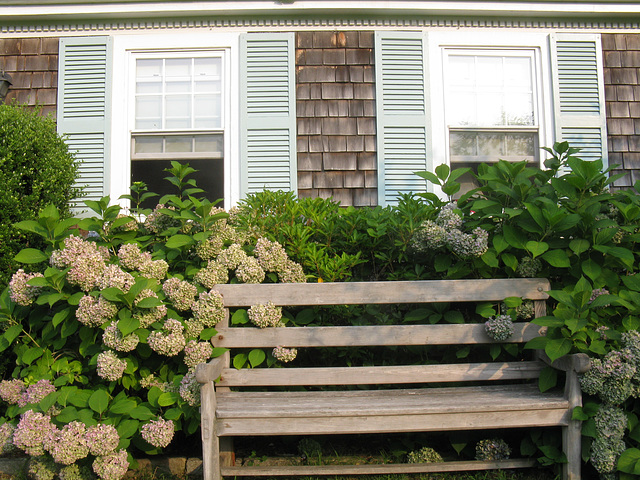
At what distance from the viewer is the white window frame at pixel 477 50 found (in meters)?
4.95

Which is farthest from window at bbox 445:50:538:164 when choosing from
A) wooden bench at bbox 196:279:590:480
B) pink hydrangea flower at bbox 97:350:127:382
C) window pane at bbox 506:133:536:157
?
pink hydrangea flower at bbox 97:350:127:382

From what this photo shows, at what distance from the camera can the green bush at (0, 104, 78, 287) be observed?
3562 millimetres

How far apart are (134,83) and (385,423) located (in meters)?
4.08

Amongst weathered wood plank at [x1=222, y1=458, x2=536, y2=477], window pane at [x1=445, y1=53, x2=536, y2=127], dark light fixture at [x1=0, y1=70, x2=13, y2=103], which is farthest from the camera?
window pane at [x1=445, y1=53, x2=536, y2=127]

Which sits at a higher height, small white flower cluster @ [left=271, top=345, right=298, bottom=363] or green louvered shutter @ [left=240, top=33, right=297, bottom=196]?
green louvered shutter @ [left=240, top=33, right=297, bottom=196]

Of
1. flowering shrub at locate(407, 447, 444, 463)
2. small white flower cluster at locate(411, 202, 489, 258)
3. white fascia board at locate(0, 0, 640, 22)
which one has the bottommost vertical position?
flowering shrub at locate(407, 447, 444, 463)

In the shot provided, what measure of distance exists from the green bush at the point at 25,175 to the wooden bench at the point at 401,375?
176 cm

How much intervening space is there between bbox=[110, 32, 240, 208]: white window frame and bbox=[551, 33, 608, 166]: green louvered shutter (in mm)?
3150

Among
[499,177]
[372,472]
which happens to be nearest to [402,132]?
[499,177]

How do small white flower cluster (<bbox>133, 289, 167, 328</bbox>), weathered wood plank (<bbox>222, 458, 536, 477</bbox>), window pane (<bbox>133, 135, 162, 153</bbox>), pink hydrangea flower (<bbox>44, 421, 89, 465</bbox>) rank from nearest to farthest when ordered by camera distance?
pink hydrangea flower (<bbox>44, 421, 89, 465</bbox>)
weathered wood plank (<bbox>222, 458, 536, 477</bbox>)
small white flower cluster (<bbox>133, 289, 167, 328</bbox>)
window pane (<bbox>133, 135, 162, 153</bbox>)

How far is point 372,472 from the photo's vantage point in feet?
8.82

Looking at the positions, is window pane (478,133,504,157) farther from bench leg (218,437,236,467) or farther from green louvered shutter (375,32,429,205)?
bench leg (218,437,236,467)

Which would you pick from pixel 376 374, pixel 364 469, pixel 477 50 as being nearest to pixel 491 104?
pixel 477 50

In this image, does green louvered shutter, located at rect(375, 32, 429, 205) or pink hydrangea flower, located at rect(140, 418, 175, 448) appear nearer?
pink hydrangea flower, located at rect(140, 418, 175, 448)
